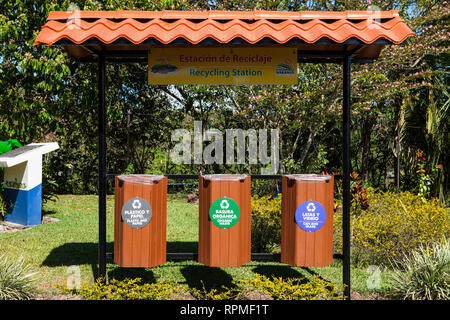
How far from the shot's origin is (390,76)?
1065 centimetres

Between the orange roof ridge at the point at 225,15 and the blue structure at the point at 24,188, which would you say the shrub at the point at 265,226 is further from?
the blue structure at the point at 24,188

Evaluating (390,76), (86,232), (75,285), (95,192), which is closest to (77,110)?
(95,192)

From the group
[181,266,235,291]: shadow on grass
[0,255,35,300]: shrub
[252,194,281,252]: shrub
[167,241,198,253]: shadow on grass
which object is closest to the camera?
[0,255,35,300]: shrub

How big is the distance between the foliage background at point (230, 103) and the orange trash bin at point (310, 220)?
4.68m

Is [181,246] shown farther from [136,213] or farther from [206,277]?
[136,213]

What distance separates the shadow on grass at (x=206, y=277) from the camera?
466 cm

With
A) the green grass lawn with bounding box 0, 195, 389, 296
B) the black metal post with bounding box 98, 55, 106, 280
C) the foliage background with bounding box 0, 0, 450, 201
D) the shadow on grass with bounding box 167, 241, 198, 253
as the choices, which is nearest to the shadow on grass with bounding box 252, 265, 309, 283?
the green grass lawn with bounding box 0, 195, 389, 296

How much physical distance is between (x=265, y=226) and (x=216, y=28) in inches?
121

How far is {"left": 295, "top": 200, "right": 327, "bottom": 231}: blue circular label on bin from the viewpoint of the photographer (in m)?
4.14

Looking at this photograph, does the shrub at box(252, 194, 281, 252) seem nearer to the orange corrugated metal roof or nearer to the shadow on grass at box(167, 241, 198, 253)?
the shadow on grass at box(167, 241, 198, 253)

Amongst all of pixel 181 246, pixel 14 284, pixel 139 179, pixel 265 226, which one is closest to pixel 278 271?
pixel 265 226

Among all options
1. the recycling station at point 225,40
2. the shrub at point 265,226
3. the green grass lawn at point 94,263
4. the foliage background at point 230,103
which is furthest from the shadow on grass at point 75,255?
the foliage background at point 230,103

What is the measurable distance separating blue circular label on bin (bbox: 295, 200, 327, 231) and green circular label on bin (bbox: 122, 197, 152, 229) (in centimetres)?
157
